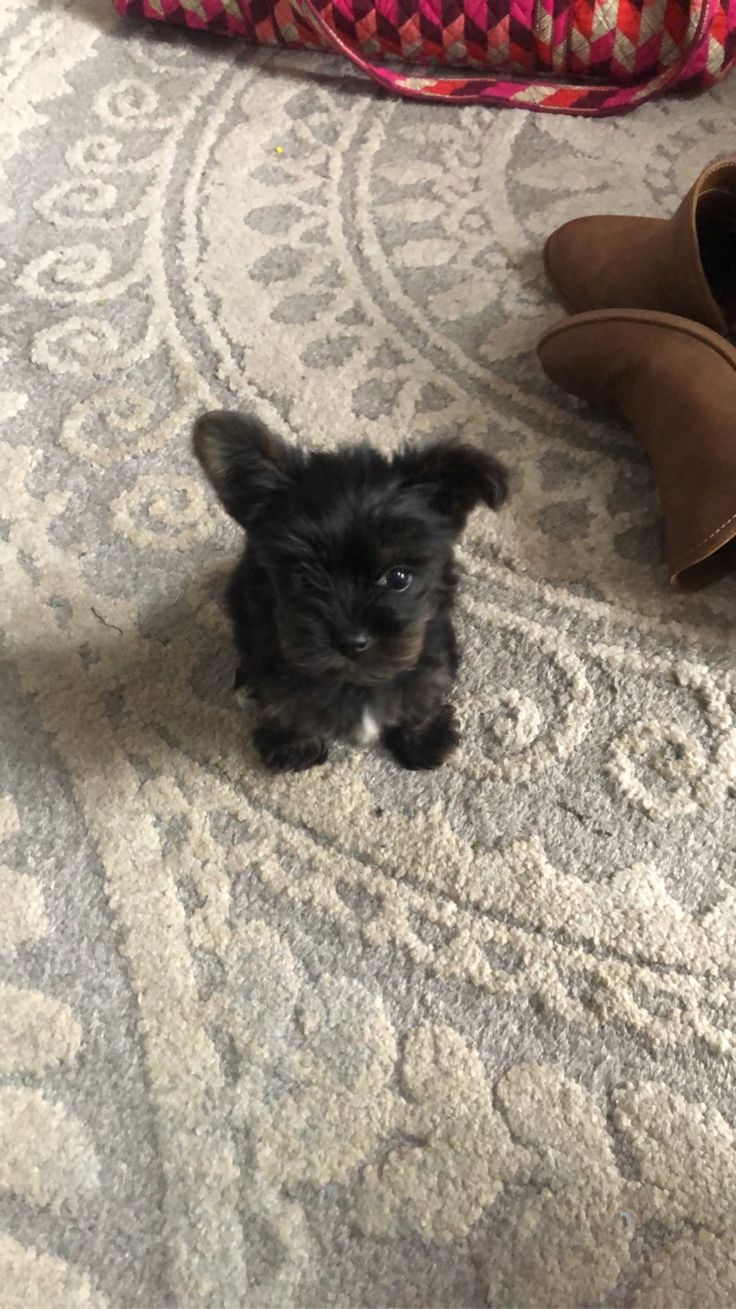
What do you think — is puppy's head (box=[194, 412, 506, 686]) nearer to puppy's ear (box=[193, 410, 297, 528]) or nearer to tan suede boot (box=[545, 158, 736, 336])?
puppy's ear (box=[193, 410, 297, 528])

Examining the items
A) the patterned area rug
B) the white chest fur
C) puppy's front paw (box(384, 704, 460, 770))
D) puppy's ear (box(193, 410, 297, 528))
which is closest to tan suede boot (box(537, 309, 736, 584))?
the patterned area rug

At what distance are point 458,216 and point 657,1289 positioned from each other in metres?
1.77

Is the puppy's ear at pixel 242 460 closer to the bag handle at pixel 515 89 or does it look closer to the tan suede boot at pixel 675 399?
the tan suede boot at pixel 675 399

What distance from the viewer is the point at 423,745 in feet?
4.33

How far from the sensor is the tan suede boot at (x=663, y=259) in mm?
1510

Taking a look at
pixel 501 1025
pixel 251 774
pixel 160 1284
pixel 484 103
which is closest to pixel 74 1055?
pixel 160 1284

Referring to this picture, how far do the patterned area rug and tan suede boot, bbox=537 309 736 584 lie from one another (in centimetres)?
9

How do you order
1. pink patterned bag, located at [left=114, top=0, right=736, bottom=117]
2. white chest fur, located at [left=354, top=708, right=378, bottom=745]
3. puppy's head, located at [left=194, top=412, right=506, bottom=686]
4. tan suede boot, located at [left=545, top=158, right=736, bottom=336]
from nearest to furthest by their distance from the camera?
puppy's head, located at [left=194, top=412, right=506, bottom=686], white chest fur, located at [left=354, top=708, right=378, bottom=745], tan suede boot, located at [left=545, top=158, right=736, bottom=336], pink patterned bag, located at [left=114, top=0, right=736, bottom=117]

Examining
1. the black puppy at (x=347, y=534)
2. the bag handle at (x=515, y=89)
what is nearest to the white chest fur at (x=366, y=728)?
the black puppy at (x=347, y=534)

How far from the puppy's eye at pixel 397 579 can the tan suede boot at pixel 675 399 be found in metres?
0.53

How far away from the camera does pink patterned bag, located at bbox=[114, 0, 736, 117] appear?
1897 mm

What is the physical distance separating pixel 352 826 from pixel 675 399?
0.79 metres

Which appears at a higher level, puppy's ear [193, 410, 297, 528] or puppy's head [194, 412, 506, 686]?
puppy's ear [193, 410, 297, 528]

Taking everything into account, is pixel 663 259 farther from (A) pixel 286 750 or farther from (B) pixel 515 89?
(A) pixel 286 750
